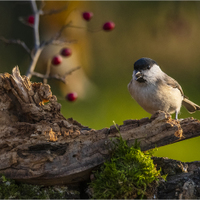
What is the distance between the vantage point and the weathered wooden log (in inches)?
81.3

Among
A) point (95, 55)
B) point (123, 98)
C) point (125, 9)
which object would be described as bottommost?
point (123, 98)

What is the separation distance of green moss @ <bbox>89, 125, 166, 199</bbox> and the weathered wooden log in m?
0.07

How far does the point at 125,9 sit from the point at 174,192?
496 centimetres

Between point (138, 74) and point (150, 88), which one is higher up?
point (138, 74)

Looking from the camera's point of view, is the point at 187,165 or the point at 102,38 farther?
the point at 102,38

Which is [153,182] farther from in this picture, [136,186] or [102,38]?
[102,38]

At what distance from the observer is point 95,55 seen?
6.27m

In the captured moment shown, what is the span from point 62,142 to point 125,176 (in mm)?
505

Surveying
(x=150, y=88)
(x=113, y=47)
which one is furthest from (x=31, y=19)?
(x=113, y=47)

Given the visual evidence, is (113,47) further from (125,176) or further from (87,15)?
(125,176)

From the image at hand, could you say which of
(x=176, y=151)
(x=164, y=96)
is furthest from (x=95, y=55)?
(x=164, y=96)

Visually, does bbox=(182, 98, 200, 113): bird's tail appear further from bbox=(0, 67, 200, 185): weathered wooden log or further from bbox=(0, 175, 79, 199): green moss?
bbox=(0, 175, 79, 199): green moss

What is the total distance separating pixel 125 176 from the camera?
200 cm

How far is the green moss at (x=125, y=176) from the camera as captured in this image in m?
1.97
